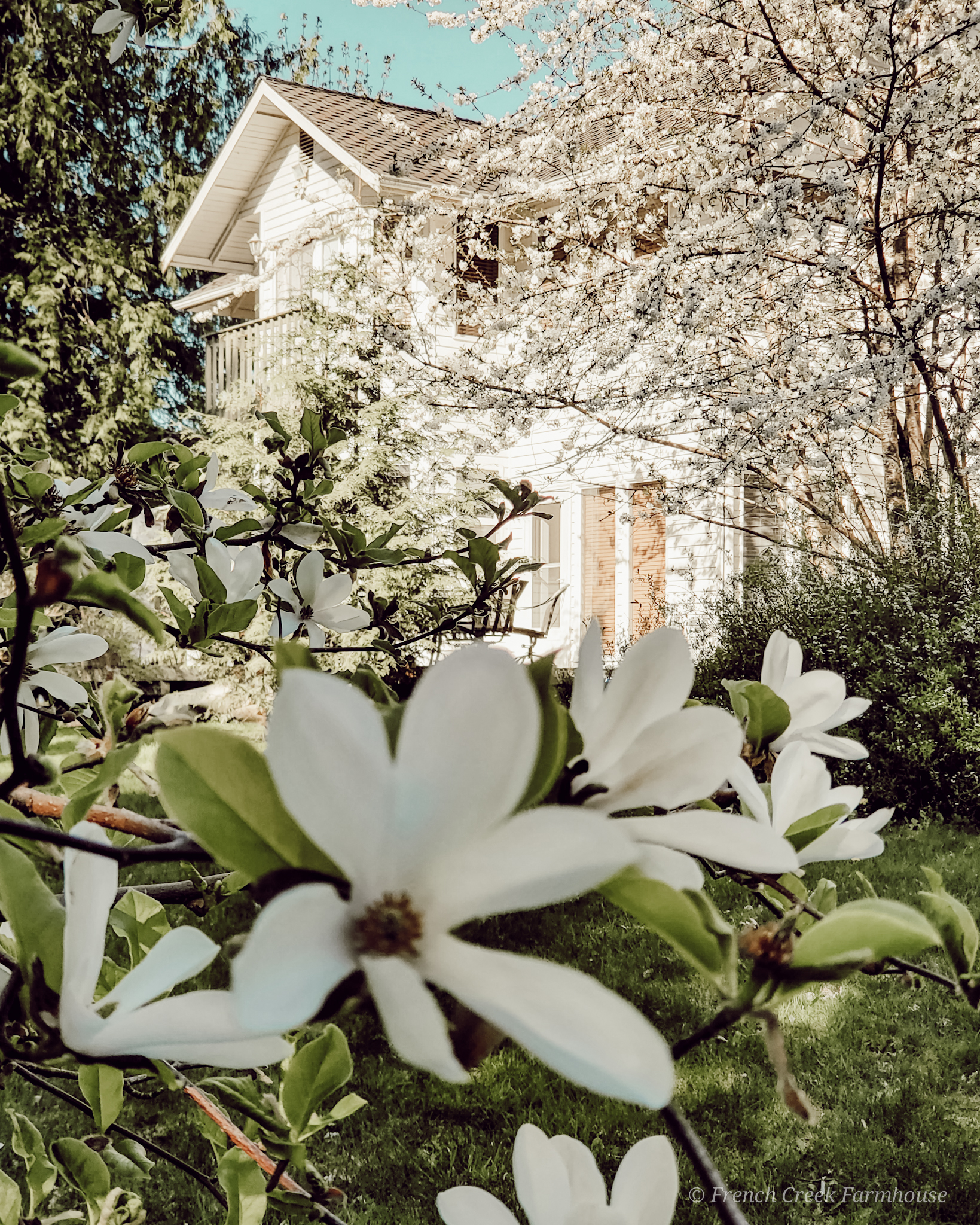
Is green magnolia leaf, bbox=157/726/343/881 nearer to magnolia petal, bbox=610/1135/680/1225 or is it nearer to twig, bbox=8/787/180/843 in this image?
twig, bbox=8/787/180/843

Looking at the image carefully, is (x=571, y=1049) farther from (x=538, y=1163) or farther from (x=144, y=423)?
(x=144, y=423)

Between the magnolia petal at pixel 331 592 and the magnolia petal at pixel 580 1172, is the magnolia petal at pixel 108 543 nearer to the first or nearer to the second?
the magnolia petal at pixel 331 592

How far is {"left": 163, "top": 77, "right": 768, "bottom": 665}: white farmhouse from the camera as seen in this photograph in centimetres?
913

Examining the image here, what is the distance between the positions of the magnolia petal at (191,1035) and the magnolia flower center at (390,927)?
0.04 m

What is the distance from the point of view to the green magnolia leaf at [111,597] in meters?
0.39

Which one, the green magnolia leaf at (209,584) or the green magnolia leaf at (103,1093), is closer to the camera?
the green magnolia leaf at (103,1093)

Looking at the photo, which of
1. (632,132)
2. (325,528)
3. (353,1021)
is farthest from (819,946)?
(632,132)

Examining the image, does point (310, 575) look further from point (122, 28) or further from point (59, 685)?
point (122, 28)

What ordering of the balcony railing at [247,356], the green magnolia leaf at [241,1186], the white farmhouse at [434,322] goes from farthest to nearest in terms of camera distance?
the balcony railing at [247,356]
the white farmhouse at [434,322]
the green magnolia leaf at [241,1186]

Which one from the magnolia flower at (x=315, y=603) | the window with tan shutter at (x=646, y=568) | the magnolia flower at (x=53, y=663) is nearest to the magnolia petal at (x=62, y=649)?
the magnolia flower at (x=53, y=663)

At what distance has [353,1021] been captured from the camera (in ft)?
10.6

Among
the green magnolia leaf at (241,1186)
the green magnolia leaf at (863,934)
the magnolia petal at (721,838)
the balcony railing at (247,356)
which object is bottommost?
the green magnolia leaf at (241,1186)

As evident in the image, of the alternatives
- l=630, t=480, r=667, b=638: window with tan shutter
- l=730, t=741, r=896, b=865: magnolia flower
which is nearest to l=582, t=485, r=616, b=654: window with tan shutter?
l=630, t=480, r=667, b=638: window with tan shutter

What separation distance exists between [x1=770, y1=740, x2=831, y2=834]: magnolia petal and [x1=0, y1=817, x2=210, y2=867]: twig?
28cm
